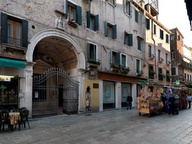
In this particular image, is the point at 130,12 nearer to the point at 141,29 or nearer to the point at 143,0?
the point at 141,29

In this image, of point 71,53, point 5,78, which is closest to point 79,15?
point 71,53

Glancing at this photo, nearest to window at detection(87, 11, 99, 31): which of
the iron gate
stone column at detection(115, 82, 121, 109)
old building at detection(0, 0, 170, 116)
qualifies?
old building at detection(0, 0, 170, 116)

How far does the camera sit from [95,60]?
1541 cm

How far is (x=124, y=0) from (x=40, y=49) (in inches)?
423

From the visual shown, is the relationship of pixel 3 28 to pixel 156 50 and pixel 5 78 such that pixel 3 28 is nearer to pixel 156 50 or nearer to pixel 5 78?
pixel 5 78

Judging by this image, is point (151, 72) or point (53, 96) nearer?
point (53, 96)

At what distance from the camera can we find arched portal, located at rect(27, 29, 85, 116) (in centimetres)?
1242

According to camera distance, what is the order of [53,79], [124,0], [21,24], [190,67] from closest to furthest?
[21,24] → [53,79] → [124,0] → [190,67]

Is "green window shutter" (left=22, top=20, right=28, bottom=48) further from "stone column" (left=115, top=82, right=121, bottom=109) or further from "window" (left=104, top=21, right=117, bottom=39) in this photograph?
"stone column" (left=115, top=82, right=121, bottom=109)

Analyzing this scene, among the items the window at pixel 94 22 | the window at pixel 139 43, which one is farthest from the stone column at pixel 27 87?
the window at pixel 139 43

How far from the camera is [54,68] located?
41.8ft

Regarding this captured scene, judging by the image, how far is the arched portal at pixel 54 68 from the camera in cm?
1242

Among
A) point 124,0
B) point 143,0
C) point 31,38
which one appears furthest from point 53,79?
point 143,0

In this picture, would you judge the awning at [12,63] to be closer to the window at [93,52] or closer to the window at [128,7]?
the window at [93,52]
